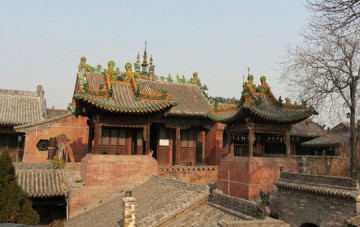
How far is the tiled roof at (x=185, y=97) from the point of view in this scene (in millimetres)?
20709

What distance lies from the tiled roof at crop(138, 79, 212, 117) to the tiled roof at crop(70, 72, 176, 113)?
4.33 m

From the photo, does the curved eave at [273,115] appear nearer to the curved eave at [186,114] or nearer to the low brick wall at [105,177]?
the curved eave at [186,114]

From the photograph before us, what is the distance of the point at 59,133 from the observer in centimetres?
2106

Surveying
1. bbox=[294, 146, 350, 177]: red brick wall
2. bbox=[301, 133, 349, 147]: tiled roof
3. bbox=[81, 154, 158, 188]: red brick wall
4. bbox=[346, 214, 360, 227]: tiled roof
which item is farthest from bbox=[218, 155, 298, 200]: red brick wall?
bbox=[301, 133, 349, 147]: tiled roof

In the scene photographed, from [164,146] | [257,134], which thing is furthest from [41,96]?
[257,134]

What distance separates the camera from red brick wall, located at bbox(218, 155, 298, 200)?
602 inches

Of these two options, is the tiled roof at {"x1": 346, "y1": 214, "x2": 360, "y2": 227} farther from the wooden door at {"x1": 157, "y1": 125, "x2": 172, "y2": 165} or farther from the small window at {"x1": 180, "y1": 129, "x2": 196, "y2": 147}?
the small window at {"x1": 180, "y1": 129, "x2": 196, "y2": 147}

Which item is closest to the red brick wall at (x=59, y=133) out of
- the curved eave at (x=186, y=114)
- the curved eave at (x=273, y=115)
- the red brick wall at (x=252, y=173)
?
the curved eave at (x=186, y=114)

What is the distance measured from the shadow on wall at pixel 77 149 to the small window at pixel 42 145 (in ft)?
4.83

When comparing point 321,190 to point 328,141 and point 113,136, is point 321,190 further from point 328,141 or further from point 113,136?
point 328,141

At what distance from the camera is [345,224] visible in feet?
34.0

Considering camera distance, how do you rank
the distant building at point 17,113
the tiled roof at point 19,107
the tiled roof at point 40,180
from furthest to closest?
the tiled roof at point 19,107, the distant building at point 17,113, the tiled roof at point 40,180

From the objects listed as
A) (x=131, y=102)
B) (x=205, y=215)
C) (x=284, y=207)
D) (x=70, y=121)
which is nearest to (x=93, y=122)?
(x=131, y=102)

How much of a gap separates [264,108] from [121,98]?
7.17 meters
